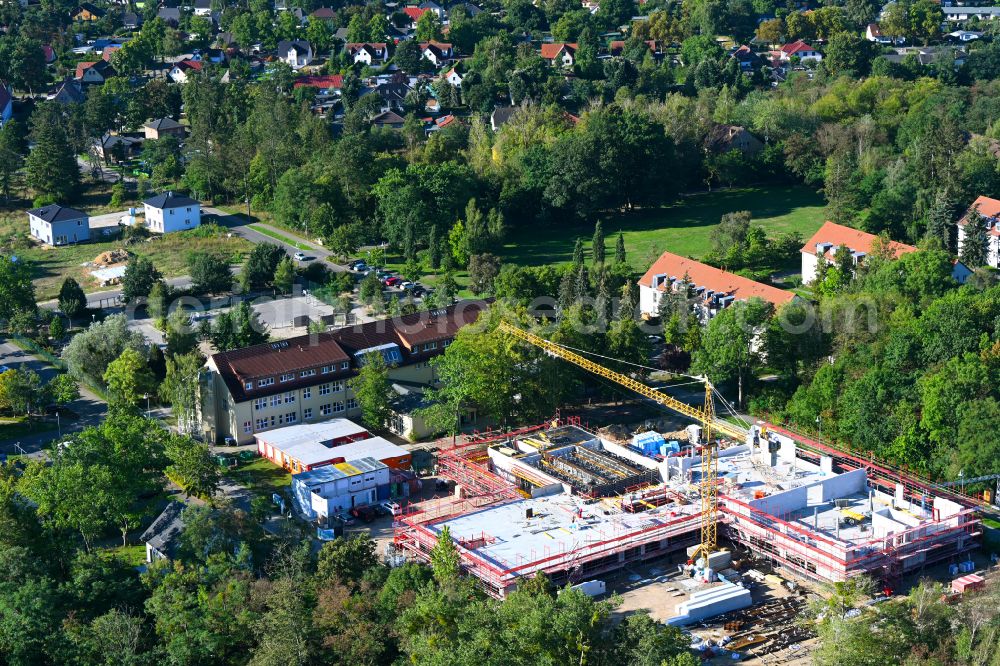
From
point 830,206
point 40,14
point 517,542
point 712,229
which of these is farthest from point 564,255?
point 40,14

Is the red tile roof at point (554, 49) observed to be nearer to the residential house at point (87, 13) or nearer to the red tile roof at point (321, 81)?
the red tile roof at point (321, 81)

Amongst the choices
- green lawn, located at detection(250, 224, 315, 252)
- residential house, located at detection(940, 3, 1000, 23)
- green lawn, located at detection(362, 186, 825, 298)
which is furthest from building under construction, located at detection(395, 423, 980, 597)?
residential house, located at detection(940, 3, 1000, 23)

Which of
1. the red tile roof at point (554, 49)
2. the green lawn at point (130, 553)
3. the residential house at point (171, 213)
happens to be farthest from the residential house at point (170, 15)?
the green lawn at point (130, 553)

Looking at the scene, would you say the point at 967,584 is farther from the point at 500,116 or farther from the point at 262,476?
the point at 500,116

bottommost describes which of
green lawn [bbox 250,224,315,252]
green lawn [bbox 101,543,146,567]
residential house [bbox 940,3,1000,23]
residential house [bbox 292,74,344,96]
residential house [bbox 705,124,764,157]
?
green lawn [bbox 101,543,146,567]

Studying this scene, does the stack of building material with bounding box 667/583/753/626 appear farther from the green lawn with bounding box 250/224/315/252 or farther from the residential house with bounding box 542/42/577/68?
the residential house with bounding box 542/42/577/68

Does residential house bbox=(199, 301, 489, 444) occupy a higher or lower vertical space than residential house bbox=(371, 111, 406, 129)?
lower

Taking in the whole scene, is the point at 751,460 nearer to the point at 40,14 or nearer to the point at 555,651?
the point at 555,651
